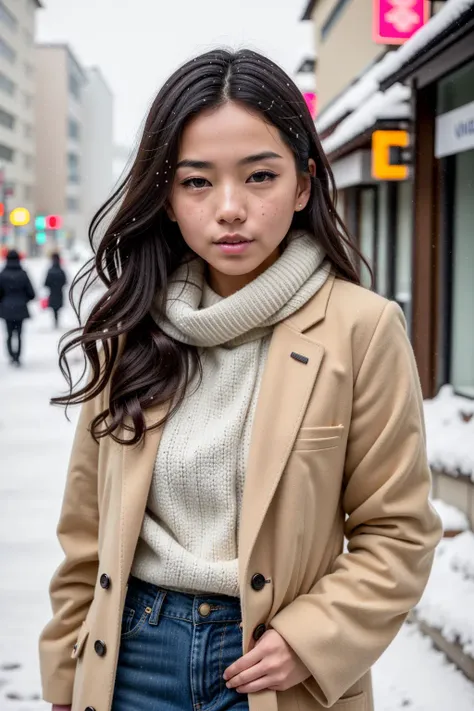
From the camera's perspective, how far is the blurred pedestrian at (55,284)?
59.1ft

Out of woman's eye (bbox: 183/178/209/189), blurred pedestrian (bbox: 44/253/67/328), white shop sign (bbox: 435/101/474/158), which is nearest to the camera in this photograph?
woman's eye (bbox: 183/178/209/189)

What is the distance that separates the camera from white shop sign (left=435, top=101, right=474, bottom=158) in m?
5.97

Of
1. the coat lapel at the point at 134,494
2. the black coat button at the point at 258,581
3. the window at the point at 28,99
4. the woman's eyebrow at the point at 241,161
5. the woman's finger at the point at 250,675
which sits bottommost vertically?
the woman's finger at the point at 250,675

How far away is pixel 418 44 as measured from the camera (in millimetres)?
5828

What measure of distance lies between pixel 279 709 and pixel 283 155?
960mm

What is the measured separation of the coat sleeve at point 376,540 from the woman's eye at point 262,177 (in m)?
0.31

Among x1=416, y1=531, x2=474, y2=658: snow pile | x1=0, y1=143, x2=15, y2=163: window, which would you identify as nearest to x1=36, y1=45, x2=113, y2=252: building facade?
x1=0, y1=143, x2=15, y2=163: window

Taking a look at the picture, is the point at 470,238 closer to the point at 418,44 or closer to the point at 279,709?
the point at 418,44

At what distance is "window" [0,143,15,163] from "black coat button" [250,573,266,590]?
2334 inches

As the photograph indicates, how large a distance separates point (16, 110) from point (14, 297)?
46942 millimetres

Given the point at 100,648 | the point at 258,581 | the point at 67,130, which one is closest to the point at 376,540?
the point at 258,581

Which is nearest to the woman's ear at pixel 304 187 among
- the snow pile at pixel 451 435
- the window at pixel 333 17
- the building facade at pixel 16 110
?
the snow pile at pixel 451 435

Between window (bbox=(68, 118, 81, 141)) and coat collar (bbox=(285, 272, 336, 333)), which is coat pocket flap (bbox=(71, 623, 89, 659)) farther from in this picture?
window (bbox=(68, 118, 81, 141))

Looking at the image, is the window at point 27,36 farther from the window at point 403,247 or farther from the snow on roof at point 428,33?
the snow on roof at point 428,33
